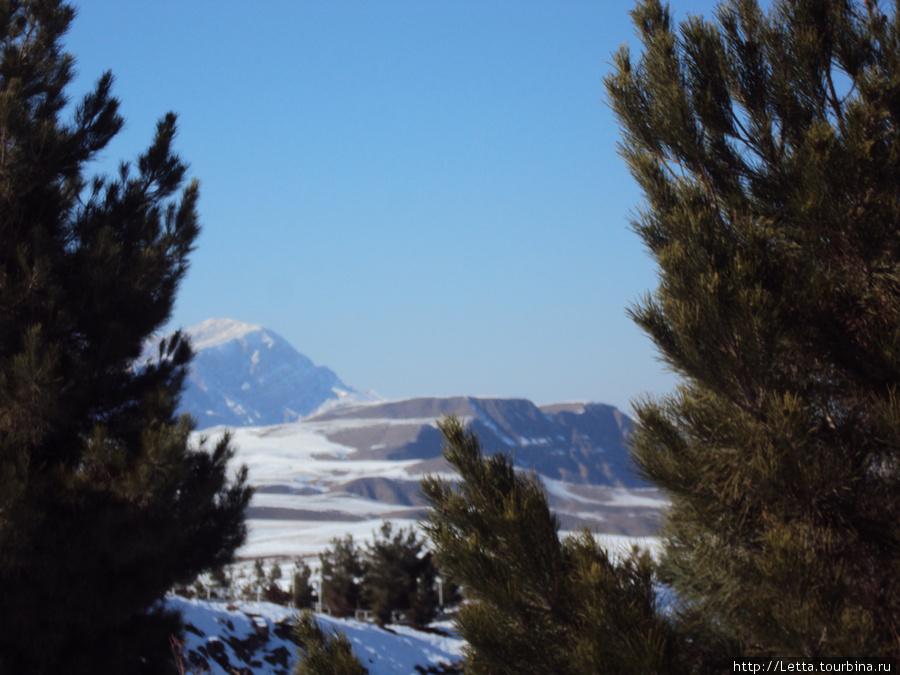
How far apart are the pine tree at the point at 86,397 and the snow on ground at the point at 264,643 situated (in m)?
1.86

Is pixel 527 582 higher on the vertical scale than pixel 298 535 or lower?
higher

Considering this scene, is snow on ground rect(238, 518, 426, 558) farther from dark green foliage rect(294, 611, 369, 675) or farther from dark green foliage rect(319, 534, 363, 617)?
dark green foliage rect(294, 611, 369, 675)

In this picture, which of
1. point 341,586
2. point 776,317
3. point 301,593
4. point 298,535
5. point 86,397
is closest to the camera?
point 776,317

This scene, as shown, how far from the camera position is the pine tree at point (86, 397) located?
6.69 metres

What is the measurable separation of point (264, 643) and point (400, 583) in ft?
49.1

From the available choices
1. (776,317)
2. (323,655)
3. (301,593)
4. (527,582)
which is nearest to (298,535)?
(301,593)

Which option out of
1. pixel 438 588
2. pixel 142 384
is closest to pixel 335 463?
pixel 438 588

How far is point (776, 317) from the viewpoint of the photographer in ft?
8.75

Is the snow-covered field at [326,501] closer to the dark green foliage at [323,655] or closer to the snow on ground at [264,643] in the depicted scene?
the snow on ground at [264,643]

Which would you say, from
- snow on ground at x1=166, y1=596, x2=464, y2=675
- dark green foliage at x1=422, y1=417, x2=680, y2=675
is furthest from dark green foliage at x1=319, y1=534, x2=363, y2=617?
dark green foliage at x1=422, y1=417, x2=680, y2=675

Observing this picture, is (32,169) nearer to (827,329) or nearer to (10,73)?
(10,73)

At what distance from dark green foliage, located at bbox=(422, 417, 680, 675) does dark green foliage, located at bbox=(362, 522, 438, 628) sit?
23797 millimetres

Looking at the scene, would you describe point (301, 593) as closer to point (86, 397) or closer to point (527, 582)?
point (86, 397)

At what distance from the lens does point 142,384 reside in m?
8.31
